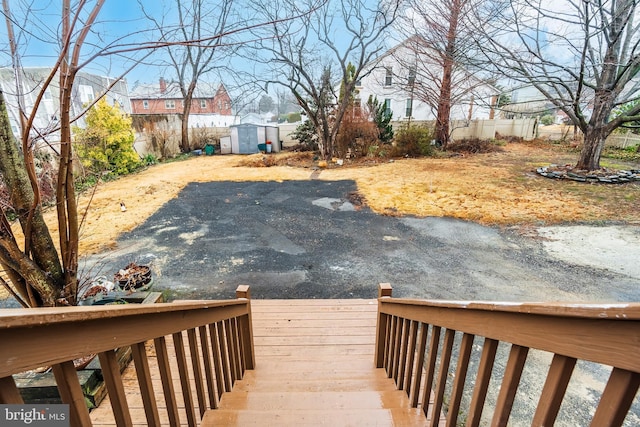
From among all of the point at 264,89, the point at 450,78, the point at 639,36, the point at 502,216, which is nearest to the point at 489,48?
the point at 639,36

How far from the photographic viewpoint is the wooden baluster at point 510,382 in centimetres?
80

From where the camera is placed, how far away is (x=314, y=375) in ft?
7.54

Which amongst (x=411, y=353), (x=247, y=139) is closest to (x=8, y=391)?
(x=411, y=353)

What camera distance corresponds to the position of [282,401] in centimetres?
186

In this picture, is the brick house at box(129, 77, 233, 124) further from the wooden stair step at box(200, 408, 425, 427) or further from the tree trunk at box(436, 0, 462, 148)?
the wooden stair step at box(200, 408, 425, 427)

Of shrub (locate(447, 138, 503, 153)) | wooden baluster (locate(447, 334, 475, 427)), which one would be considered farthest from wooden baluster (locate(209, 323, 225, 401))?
shrub (locate(447, 138, 503, 153))

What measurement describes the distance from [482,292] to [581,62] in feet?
27.5

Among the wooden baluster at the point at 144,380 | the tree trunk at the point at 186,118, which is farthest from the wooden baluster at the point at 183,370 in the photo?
the tree trunk at the point at 186,118

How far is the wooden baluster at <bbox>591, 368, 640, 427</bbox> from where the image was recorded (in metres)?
0.54

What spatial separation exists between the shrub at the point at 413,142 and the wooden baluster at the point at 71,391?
47.5ft

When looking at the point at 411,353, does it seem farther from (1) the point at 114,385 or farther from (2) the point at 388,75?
(2) the point at 388,75

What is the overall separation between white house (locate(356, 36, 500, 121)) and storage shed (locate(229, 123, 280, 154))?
5.54 meters

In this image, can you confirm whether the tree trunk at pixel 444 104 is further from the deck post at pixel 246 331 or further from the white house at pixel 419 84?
the deck post at pixel 246 331

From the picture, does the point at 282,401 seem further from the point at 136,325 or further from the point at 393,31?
the point at 393,31
